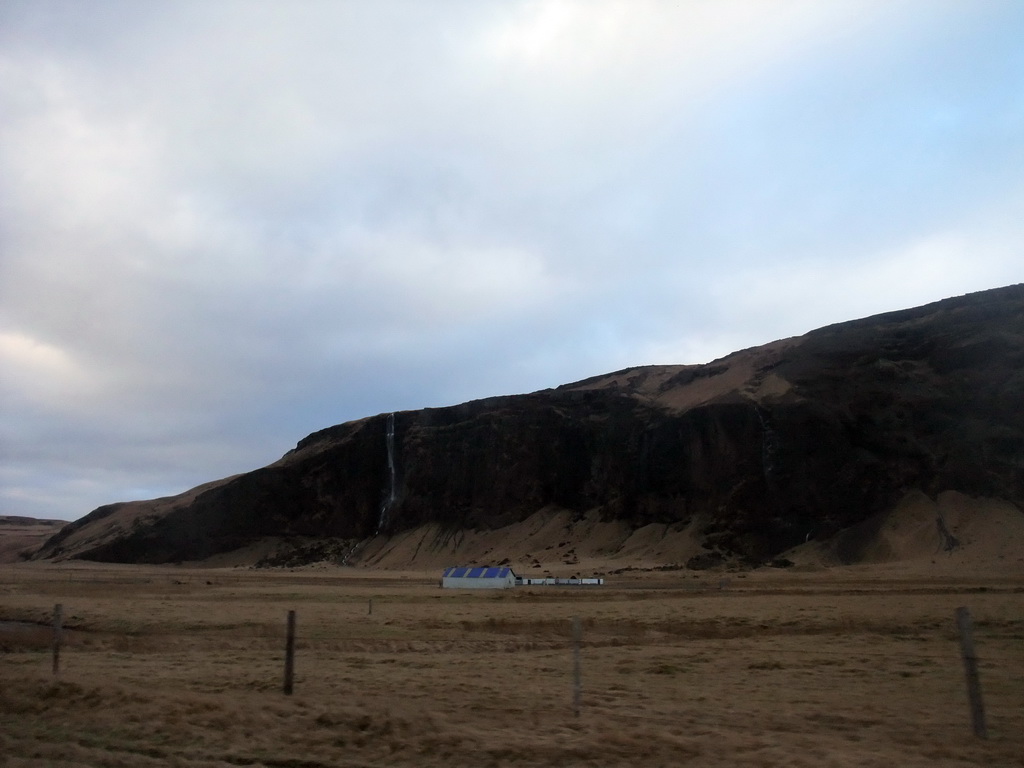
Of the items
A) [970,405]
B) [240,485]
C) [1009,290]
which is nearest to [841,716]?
[970,405]

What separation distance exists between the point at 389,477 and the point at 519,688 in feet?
301

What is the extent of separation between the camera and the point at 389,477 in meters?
103

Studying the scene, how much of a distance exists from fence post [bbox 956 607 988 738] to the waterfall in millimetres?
92886

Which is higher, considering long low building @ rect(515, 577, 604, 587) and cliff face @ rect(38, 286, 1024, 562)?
cliff face @ rect(38, 286, 1024, 562)

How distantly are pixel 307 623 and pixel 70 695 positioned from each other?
1237 centimetres

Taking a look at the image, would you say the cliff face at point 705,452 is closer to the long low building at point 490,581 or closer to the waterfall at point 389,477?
the waterfall at point 389,477

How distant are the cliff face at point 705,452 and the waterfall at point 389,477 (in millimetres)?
209

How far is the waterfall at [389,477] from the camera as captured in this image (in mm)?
99812

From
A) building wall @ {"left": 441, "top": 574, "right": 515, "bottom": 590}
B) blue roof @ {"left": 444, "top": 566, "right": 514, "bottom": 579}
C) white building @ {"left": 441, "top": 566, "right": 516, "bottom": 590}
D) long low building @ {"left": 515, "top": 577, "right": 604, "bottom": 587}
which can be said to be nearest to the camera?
building wall @ {"left": 441, "top": 574, "right": 515, "bottom": 590}

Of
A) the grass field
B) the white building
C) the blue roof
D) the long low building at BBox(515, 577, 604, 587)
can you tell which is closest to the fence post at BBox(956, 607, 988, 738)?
the grass field

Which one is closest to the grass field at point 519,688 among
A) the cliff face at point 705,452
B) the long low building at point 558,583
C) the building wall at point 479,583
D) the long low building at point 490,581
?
the building wall at point 479,583

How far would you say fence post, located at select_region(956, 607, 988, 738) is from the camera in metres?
8.66

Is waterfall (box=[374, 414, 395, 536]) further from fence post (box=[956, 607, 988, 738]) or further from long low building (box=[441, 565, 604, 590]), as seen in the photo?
fence post (box=[956, 607, 988, 738])

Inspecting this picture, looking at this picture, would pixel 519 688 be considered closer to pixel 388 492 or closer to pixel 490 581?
pixel 490 581
